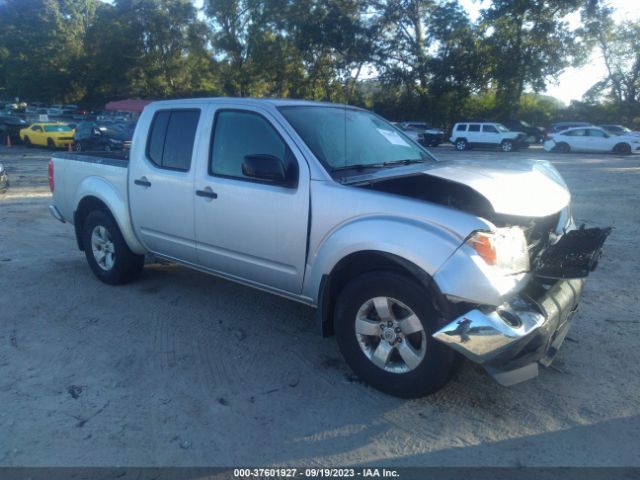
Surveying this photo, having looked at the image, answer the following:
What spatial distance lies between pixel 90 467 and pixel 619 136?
2944 centimetres

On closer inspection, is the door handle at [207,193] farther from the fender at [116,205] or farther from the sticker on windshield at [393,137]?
the sticker on windshield at [393,137]

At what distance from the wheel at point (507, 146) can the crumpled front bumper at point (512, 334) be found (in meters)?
29.1

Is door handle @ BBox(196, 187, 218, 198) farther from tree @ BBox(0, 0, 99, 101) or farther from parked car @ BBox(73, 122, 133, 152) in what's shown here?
tree @ BBox(0, 0, 99, 101)

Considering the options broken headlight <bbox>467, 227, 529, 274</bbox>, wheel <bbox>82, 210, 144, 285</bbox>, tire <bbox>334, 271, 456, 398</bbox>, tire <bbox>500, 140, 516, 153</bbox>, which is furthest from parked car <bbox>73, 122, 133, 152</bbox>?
broken headlight <bbox>467, 227, 529, 274</bbox>

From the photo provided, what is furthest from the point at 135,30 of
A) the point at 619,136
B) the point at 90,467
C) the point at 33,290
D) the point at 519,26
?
the point at 90,467

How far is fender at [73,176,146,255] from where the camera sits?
5.32 meters

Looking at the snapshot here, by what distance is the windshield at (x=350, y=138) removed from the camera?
4121 mm

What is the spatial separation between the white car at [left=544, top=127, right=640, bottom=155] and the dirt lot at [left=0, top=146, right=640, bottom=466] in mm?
24421

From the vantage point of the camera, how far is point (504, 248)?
3.24 meters

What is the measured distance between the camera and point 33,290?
5668 mm

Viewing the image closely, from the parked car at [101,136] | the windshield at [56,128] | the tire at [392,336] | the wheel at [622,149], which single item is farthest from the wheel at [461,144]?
the tire at [392,336]

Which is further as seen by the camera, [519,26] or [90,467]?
[519,26]

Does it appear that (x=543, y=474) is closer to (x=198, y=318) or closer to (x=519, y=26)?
(x=198, y=318)

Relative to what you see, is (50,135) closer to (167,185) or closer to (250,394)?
(167,185)
